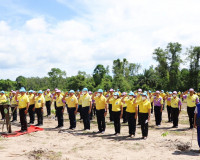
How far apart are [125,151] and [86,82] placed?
57.7 metres

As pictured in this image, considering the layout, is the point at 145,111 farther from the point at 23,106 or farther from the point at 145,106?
the point at 23,106

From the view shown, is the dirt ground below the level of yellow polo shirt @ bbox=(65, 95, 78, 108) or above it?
below

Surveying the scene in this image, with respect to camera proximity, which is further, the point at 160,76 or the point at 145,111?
the point at 160,76

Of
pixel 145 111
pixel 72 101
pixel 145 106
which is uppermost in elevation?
pixel 72 101

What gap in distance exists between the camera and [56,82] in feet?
260

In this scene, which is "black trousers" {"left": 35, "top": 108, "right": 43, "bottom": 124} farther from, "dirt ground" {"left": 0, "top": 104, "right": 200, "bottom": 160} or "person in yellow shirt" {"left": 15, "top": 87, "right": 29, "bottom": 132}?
"dirt ground" {"left": 0, "top": 104, "right": 200, "bottom": 160}

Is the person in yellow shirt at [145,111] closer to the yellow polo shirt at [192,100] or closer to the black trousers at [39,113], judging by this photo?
the yellow polo shirt at [192,100]

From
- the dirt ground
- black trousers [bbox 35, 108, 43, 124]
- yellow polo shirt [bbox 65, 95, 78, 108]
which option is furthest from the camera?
black trousers [bbox 35, 108, 43, 124]

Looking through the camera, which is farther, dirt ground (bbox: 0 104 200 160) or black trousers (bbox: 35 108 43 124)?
black trousers (bbox: 35 108 43 124)

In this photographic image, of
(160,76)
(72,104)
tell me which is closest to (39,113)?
(72,104)

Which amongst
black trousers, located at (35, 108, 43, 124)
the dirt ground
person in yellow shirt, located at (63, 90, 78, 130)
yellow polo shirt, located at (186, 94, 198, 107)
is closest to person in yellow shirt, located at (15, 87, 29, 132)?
the dirt ground

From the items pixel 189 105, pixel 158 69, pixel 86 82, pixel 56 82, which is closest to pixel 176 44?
pixel 158 69

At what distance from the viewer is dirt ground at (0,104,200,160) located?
22.2 ft

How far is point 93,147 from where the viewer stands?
311 inches
